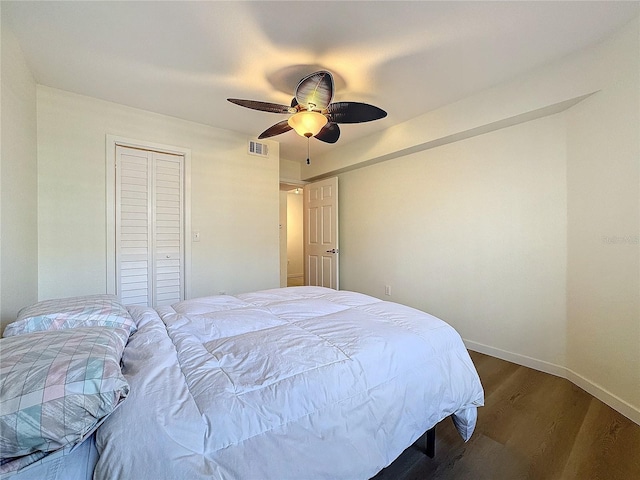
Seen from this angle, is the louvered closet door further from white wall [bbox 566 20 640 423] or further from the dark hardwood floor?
white wall [bbox 566 20 640 423]

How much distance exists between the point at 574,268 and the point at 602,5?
172 centimetres

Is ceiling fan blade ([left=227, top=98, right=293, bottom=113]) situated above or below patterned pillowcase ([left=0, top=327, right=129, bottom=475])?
above

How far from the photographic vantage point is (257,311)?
1.65m

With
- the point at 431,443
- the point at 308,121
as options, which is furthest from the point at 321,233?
the point at 431,443

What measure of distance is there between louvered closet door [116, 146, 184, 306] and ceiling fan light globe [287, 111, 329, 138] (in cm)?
180

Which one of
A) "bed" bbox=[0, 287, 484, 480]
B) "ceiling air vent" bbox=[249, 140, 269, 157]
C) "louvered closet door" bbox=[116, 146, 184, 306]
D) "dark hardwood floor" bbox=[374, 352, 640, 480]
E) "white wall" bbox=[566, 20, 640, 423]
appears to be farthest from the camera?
"ceiling air vent" bbox=[249, 140, 269, 157]

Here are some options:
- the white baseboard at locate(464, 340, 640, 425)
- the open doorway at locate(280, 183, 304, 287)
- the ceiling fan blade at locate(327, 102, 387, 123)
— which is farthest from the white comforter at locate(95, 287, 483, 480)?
the open doorway at locate(280, 183, 304, 287)

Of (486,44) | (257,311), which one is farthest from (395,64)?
(257,311)

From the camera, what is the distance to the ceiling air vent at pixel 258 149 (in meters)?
3.73

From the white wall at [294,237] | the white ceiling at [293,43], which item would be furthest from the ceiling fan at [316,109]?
the white wall at [294,237]

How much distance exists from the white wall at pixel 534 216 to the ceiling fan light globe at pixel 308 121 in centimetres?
140

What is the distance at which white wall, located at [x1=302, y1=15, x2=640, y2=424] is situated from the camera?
1.85 m

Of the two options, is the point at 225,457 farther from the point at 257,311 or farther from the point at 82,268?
the point at 82,268

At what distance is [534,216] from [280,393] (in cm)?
261
